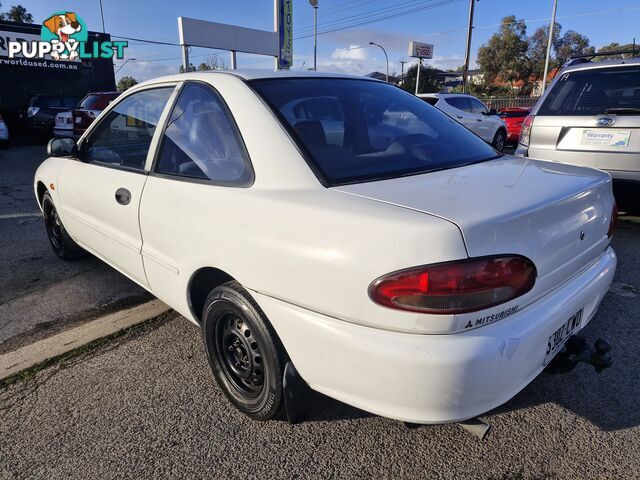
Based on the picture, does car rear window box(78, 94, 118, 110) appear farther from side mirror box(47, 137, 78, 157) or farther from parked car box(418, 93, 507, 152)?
side mirror box(47, 137, 78, 157)

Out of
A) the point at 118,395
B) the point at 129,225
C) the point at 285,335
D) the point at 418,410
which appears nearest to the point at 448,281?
the point at 418,410

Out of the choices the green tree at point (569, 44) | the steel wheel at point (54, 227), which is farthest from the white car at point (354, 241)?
the green tree at point (569, 44)

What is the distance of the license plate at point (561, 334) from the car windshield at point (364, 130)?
882mm

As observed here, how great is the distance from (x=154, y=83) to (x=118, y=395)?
72.2 inches

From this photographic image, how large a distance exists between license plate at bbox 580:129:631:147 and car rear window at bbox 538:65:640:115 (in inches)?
7.9

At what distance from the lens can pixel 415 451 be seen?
2.01 meters

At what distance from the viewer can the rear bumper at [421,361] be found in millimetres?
1520

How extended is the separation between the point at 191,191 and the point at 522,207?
149 cm

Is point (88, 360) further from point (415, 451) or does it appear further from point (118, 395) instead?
point (415, 451)

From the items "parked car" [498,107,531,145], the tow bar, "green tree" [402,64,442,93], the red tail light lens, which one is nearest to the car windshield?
the red tail light lens

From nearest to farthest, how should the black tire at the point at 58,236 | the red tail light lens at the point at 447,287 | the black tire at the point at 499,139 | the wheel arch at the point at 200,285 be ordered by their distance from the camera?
1. the red tail light lens at the point at 447,287
2. the wheel arch at the point at 200,285
3. the black tire at the point at 58,236
4. the black tire at the point at 499,139

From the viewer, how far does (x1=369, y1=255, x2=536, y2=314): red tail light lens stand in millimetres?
1494

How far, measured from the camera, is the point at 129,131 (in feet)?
10.2

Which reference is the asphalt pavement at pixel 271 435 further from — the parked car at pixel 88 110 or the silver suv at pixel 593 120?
the parked car at pixel 88 110
